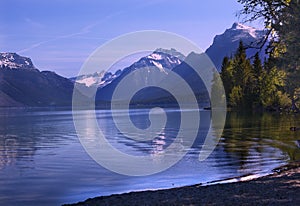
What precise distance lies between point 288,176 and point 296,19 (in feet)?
31.2

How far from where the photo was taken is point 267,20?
25.4m

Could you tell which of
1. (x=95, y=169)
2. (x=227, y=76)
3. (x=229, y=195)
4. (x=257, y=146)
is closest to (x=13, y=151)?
(x=95, y=169)

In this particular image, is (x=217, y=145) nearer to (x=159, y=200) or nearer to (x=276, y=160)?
(x=276, y=160)

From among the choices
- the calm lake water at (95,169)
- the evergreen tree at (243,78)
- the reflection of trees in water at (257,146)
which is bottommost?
the calm lake water at (95,169)

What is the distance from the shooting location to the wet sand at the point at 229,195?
63.6ft

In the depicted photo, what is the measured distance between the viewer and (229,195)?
21.2 meters

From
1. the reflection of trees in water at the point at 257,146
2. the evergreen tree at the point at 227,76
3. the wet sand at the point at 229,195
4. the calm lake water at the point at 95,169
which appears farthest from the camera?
→ the evergreen tree at the point at 227,76

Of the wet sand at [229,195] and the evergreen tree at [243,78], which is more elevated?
the evergreen tree at [243,78]

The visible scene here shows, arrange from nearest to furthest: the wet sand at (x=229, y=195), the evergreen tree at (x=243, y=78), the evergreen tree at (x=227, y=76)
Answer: the wet sand at (x=229, y=195) → the evergreen tree at (x=243, y=78) → the evergreen tree at (x=227, y=76)

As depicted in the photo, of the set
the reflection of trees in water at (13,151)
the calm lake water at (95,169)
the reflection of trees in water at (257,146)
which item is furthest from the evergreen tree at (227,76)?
the reflection of trees in water at (13,151)

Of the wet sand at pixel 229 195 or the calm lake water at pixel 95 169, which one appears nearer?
the wet sand at pixel 229 195

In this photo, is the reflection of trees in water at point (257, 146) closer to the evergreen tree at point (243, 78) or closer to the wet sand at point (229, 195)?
the wet sand at point (229, 195)

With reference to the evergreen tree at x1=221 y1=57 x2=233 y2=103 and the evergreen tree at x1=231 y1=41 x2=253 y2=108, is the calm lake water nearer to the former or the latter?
the evergreen tree at x1=231 y1=41 x2=253 y2=108

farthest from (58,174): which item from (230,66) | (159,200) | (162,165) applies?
(230,66)
